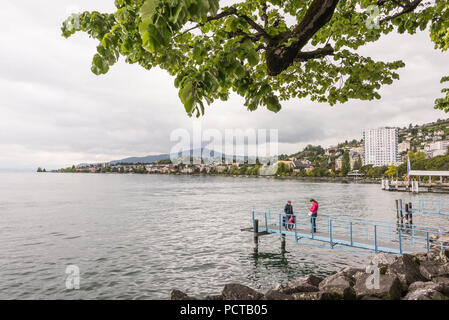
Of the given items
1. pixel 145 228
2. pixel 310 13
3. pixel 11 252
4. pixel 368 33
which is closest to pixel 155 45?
pixel 310 13

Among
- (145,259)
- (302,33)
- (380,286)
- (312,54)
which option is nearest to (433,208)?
(145,259)

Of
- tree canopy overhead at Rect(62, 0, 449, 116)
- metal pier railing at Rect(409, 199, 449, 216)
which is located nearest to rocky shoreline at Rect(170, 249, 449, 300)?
tree canopy overhead at Rect(62, 0, 449, 116)

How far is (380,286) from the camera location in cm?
888

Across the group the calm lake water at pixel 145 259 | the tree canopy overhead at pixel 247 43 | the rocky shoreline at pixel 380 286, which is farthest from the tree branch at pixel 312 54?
the calm lake water at pixel 145 259

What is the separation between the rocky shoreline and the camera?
855cm

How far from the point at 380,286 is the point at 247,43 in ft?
26.7

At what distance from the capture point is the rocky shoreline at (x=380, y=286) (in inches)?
336

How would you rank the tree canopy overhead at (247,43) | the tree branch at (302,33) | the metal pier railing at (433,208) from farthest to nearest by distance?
the metal pier railing at (433,208), the tree branch at (302,33), the tree canopy overhead at (247,43)

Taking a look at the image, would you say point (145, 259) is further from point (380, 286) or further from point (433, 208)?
point (433, 208)

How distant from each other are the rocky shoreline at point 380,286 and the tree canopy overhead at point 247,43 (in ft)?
17.4

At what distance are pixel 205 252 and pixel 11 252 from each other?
15217mm

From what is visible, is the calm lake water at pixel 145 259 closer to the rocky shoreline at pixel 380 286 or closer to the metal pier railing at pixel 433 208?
the metal pier railing at pixel 433 208

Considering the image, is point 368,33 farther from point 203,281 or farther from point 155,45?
point 203,281

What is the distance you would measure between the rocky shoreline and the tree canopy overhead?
17.4 ft
